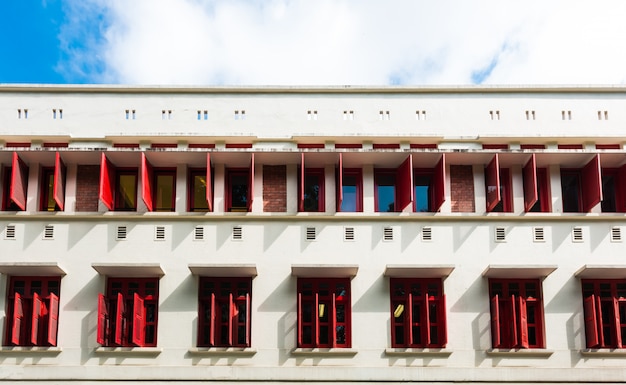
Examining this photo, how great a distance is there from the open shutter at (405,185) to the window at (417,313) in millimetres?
1970

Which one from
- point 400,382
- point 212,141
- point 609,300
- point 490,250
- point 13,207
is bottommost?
point 400,382

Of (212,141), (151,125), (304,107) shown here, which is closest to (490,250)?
→ (304,107)

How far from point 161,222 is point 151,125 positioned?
2853 mm

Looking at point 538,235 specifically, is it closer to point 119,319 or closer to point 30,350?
point 119,319

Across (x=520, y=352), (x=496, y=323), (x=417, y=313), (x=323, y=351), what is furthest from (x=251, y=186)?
(x=520, y=352)

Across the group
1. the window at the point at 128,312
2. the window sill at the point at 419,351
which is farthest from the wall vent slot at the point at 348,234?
the window at the point at 128,312

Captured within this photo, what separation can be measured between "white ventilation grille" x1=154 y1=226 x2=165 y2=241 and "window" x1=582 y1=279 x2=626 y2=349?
10617 mm

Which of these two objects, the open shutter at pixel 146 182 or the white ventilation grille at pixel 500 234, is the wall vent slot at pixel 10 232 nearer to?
the open shutter at pixel 146 182

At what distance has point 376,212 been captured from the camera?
21266 millimetres

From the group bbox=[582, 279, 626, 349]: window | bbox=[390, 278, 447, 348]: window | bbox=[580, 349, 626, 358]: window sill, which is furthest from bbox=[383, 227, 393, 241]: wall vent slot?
bbox=[580, 349, 626, 358]: window sill

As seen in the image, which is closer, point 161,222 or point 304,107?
→ point 161,222

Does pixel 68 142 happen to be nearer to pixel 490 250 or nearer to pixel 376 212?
pixel 376 212

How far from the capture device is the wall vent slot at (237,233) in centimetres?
2092

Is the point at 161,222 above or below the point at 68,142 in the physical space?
below
